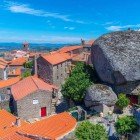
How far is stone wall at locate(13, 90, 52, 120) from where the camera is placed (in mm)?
54406

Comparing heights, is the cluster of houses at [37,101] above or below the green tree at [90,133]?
below

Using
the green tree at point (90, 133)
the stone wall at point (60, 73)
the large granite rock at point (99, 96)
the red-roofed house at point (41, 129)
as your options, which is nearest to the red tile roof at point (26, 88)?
the stone wall at point (60, 73)

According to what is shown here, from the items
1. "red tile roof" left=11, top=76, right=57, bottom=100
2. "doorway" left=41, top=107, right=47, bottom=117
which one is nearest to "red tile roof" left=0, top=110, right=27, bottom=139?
"red tile roof" left=11, top=76, right=57, bottom=100

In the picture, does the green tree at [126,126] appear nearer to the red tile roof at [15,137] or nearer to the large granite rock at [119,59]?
the red tile roof at [15,137]

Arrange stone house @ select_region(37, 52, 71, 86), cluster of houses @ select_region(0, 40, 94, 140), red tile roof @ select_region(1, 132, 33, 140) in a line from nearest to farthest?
red tile roof @ select_region(1, 132, 33, 140), cluster of houses @ select_region(0, 40, 94, 140), stone house @ select_region(37, 52, 71, 86)

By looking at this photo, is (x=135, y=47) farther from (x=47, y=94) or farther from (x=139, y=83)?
(x=47, y=94)

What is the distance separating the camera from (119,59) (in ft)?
161

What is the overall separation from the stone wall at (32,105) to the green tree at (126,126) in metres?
23.8

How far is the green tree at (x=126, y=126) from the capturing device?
109 feet

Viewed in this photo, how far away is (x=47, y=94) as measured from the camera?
5644cm

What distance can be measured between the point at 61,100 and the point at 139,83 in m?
16.3

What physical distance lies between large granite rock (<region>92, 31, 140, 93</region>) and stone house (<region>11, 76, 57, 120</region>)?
9962mm

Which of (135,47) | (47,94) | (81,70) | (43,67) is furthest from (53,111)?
(135,47)

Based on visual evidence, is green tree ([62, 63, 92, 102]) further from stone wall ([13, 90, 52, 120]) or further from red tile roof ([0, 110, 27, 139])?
red tile roof ([0, 110, 27, 139])
